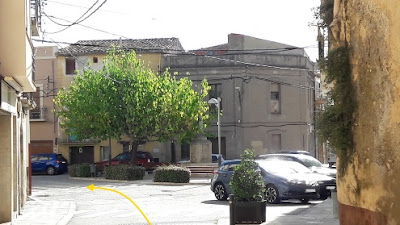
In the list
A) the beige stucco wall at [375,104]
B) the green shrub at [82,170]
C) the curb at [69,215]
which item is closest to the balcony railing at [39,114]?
the green shrub at [82,170]

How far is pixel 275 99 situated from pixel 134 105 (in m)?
12.9

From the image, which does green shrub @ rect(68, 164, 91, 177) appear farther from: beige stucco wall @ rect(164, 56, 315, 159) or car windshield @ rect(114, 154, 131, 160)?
beige stucco wall @ rect(164, 56, 315, 159)

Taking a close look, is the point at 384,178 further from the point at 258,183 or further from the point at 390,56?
the point at 258,183

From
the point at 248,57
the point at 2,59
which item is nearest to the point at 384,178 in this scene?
the point at 2,59

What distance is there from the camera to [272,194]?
74.8ft

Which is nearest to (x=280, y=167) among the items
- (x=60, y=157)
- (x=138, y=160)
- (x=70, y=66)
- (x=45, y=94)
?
(x=138, y=160)

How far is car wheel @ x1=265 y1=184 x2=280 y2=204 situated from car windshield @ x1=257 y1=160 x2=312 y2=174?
592mm

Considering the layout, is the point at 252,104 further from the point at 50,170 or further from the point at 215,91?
the point at 50,170

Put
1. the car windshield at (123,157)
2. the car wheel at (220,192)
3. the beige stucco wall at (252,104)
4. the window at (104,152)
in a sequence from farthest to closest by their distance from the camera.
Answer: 1. the window at (104,152)
2. the beige stucco wall at (252,104)
3. the car windshield at (123,157)
4. the car wheel at (220,192)

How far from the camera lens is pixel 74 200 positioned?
87.2 feet

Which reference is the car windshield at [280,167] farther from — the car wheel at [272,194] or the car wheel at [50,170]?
the car wheel at [50,170]

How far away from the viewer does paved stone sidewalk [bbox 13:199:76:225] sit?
19045 mm

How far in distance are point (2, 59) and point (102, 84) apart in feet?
82.9

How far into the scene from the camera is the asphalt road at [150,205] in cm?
1877
